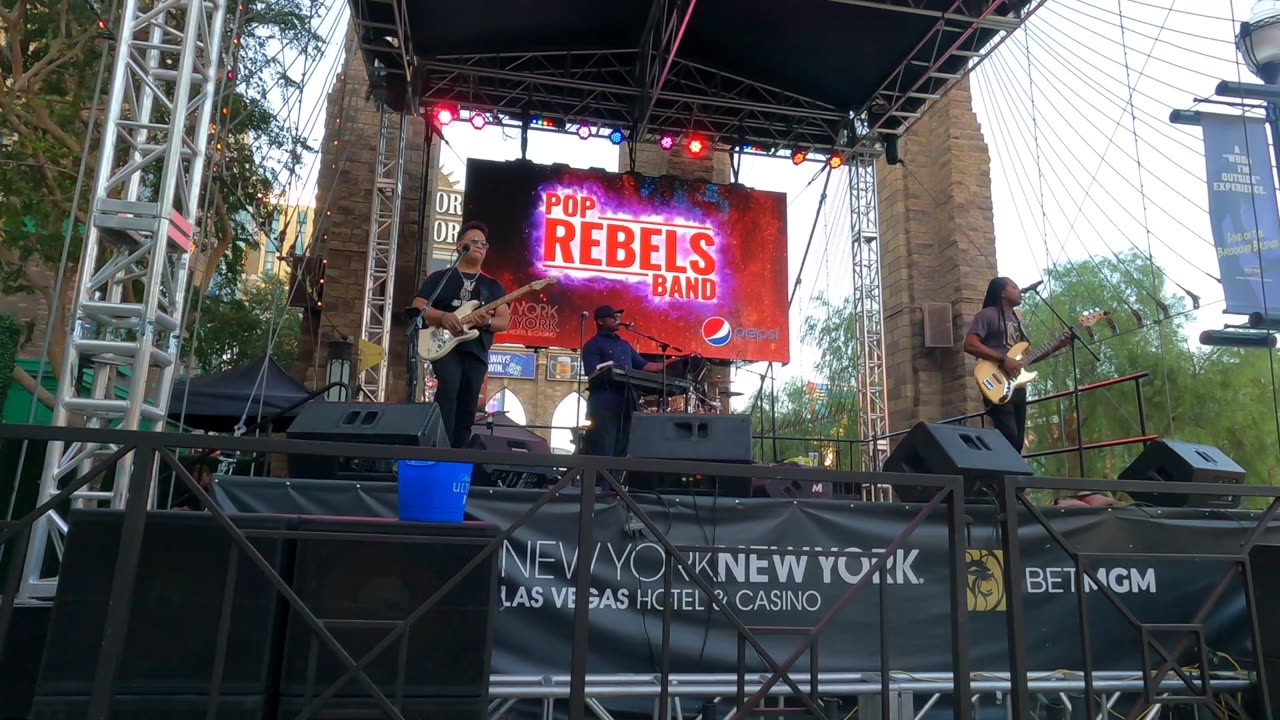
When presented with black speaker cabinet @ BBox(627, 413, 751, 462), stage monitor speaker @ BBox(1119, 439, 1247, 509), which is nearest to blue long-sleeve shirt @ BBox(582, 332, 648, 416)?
black speaker cabinet @ BBox(627, 413, 751, 462)

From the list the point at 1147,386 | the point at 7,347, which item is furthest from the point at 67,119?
the point at 1147,386

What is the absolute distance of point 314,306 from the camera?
1215 centimetres

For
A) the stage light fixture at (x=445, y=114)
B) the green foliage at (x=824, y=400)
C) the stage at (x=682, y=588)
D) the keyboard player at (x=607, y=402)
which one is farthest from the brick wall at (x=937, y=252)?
the stage light fixture at (x=445, y=114)

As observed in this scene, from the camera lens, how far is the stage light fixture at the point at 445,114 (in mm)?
10633

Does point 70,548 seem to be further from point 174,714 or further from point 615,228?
point 615,228

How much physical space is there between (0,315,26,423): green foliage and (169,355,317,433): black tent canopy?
2.94 metres

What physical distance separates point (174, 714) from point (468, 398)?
3.25 m

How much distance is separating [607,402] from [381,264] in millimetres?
5049

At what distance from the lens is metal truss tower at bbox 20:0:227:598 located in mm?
3977

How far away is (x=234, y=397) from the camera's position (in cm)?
887

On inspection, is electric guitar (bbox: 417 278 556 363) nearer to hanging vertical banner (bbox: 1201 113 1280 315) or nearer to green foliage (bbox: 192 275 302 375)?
green foliage (bbox: 192 275 302 375)

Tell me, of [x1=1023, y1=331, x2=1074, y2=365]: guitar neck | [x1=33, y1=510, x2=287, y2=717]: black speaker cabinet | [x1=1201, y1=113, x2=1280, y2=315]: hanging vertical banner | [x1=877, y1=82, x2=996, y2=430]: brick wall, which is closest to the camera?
[x1=33, y1=510, x2=287, y2=717]: black speaker cabinet

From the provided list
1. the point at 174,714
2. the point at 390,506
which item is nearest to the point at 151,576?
the point at 174,714

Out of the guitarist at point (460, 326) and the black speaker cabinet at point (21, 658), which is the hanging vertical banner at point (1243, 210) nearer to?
the guitarist at point (460, 326)
